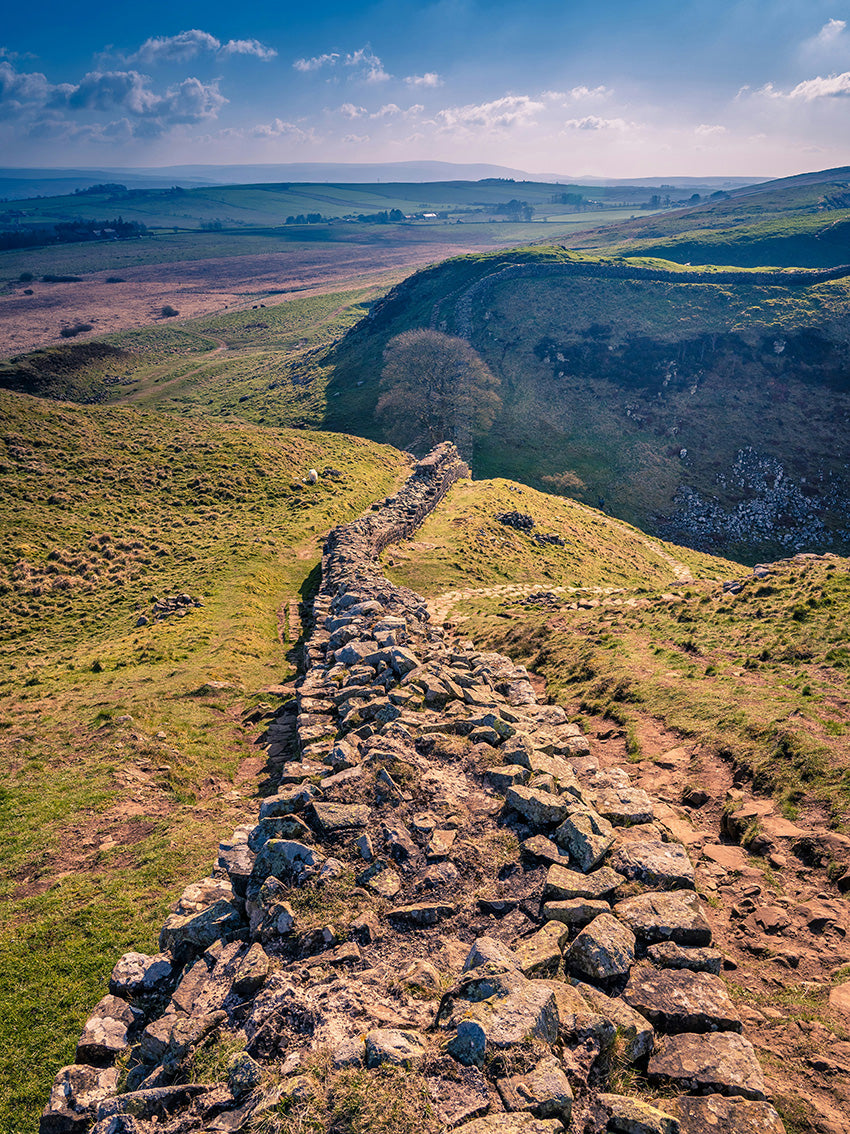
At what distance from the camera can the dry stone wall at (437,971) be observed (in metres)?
6.71

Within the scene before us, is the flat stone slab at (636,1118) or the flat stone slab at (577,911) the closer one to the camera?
the flat stone slab at (636,1118)

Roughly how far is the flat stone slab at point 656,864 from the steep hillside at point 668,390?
174 ft

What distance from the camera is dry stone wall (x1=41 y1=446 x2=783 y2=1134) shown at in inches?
264

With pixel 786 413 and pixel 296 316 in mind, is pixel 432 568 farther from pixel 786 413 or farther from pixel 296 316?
pixel 296 316

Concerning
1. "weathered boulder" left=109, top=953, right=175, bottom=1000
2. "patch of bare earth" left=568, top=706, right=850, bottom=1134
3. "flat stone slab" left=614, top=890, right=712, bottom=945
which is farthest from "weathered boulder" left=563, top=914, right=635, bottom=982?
"weathered boulder" left=109, top=953, right=175, bottom=1000

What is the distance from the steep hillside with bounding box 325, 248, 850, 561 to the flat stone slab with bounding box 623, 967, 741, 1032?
2181 inches

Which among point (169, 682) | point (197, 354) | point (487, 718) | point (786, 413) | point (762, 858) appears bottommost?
point (169, 682)

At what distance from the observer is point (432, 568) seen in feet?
118

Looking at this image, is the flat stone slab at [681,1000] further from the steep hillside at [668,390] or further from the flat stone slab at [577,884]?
the steep hillside at [668,390]

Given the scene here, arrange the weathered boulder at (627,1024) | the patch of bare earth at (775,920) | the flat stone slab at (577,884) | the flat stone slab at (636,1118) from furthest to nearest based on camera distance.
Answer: the flat stone slab at (577,884), the patch of bare earth at (775,920), the weathered boulder at (627,1024), the flat stone slab at (636,1118)

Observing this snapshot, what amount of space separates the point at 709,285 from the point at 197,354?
10236 centimetres

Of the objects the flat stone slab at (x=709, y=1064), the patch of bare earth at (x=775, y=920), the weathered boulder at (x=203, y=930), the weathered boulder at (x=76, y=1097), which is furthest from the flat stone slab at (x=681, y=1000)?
the weathered boulder at (x=76, y=1097)

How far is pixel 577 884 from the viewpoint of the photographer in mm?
9555

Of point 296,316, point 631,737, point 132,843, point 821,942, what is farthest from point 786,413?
point 296,316
